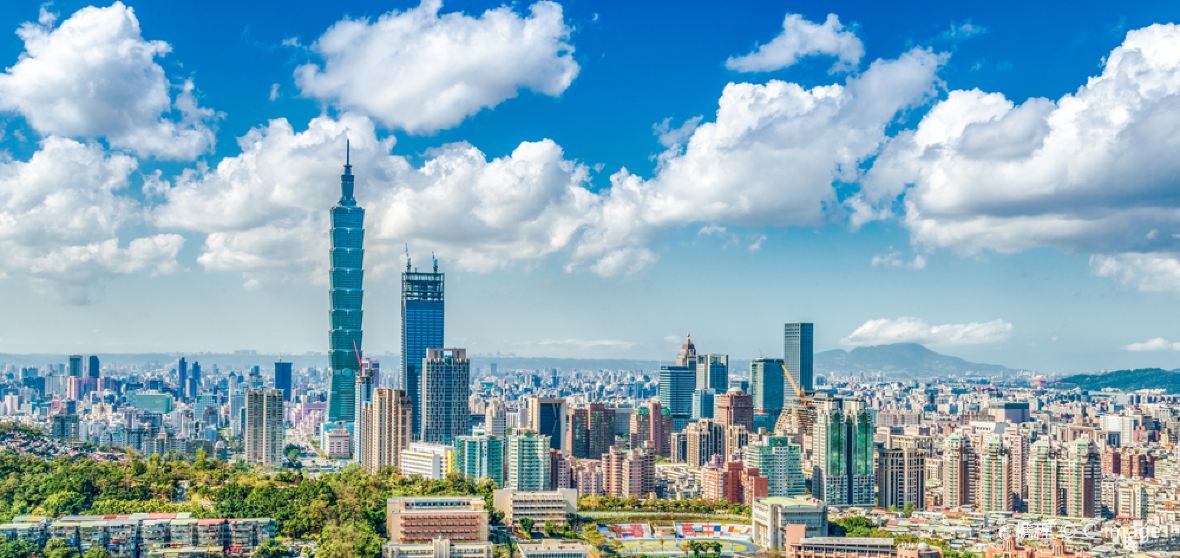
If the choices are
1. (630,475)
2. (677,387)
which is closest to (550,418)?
(630,475)

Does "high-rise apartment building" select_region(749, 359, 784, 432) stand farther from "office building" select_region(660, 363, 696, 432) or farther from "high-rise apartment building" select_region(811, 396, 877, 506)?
"high-rise apartment building" select_region(811, 396, 877, 506)

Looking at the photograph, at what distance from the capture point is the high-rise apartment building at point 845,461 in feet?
82.8

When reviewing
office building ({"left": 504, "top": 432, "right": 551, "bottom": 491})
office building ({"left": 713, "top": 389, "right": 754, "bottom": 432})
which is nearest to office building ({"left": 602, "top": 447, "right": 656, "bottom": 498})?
office building ({"left": 504, "top": 432, "right": 551, "bottom": 491})

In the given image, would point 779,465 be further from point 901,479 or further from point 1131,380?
point 1131,380

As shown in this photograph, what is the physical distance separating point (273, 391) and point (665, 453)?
10.1m

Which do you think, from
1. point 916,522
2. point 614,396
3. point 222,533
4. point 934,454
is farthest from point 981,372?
point 222,533

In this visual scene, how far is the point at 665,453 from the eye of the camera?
35438mm

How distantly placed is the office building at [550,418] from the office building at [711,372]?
13.4m

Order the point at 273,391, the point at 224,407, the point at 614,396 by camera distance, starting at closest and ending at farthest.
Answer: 1. the point at 273,391
2. the point at 224,407
3. the point at 614,396

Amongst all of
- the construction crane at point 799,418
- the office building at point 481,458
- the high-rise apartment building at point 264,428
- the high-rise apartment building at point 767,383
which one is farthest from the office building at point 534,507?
the high-rise apartment building at point 767,383

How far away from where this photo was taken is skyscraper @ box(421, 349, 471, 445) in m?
36.5

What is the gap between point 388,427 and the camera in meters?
31.9

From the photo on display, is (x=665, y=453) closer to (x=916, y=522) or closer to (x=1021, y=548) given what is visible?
(x=916, y=522)

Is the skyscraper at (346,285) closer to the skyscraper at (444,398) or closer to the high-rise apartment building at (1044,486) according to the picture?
the skyscraper at (444,398)
